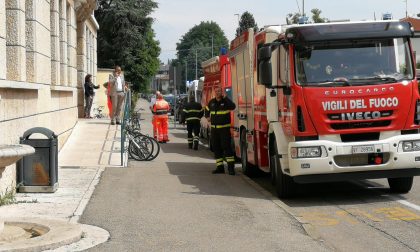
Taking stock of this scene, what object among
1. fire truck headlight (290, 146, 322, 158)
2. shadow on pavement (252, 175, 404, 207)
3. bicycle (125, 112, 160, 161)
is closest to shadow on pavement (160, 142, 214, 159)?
bicycle (125, 112, 160, 161)

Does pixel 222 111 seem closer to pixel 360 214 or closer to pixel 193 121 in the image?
pixel 360 214

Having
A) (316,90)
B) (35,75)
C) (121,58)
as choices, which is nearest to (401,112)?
(316,90)

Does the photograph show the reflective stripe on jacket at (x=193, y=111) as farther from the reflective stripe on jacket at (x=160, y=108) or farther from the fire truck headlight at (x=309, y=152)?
the fire truck headlight at (x=309, y=152)

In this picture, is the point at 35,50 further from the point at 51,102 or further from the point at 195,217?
the point at 195,217

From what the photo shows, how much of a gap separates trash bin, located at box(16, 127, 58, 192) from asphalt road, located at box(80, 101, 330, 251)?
839 millimetres

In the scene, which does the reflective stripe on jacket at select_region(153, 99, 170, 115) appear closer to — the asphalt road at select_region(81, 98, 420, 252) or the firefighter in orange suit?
the firefighter in orange suit

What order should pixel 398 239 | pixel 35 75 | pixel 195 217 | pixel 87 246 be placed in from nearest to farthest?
pixel 87 246 → pixel 398 239 → pixel 195 217 → pixel 35 75

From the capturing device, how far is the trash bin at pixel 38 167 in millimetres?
10961

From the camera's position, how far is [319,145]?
33.7 ft

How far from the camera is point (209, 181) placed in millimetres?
13461

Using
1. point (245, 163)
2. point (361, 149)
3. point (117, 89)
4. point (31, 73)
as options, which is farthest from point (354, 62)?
point (117, 89)

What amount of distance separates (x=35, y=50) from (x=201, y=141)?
13792 millimetres

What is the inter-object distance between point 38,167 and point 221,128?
486 cm

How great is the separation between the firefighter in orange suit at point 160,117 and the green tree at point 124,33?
3005 cm
